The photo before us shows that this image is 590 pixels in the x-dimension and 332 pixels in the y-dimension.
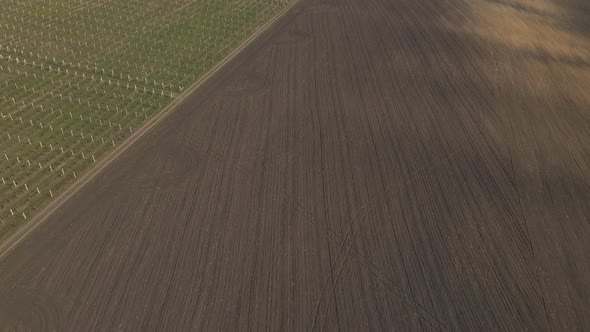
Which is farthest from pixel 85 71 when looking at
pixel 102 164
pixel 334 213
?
pixel 334 213

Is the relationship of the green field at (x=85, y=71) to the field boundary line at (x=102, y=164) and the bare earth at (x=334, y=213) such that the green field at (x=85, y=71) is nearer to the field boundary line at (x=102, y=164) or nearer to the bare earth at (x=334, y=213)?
the field boundary line at (x=102, y=164)

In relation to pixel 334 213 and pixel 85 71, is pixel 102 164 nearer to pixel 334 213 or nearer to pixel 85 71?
pixel 85 71

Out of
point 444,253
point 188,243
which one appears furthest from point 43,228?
point 444,253

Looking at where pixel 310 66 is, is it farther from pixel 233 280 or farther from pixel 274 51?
pixel 233 280

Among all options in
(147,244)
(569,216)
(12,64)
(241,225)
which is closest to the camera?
(147,244)

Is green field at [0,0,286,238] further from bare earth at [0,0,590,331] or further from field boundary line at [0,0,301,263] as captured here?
bare earth at [0,0,590,331]
